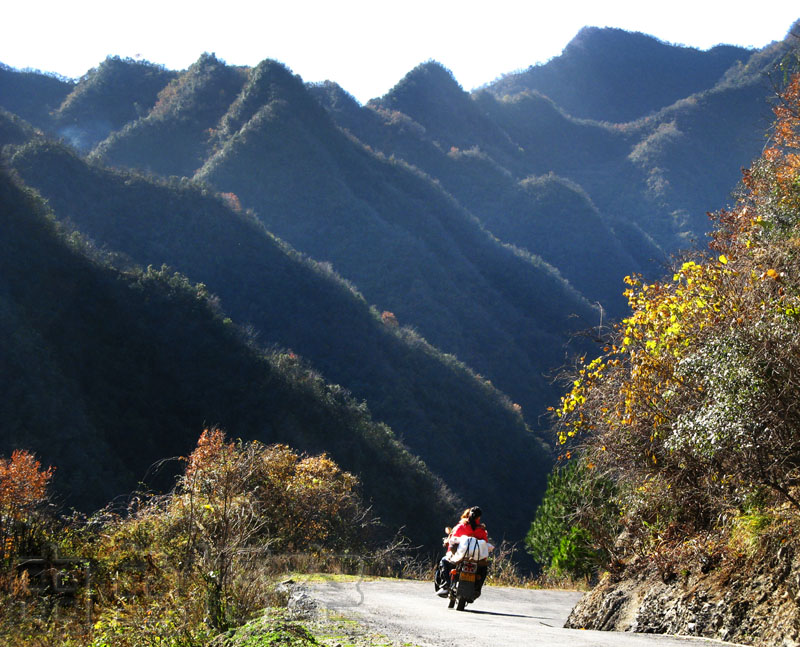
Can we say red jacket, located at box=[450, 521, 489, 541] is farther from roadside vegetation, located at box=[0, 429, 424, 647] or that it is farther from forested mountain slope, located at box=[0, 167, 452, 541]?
forested mountain slope, located at box=[0, 167, 452, 541]

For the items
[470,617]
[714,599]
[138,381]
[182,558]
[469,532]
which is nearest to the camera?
[714,599]

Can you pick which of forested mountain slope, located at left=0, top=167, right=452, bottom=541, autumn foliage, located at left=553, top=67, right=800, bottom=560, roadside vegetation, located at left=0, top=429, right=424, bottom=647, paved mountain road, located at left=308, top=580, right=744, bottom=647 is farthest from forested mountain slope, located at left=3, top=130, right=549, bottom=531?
autumn foliage, located at left=553, top=67, right=800, bottom=560

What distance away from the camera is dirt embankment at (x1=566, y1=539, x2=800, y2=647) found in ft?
20.1

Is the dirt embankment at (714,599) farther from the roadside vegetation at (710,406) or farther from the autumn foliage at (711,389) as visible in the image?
the autumn foliage at (711,389)

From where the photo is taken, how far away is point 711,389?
737 centimetres

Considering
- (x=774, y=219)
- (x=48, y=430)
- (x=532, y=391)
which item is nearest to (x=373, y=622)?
(x=774, y=219)

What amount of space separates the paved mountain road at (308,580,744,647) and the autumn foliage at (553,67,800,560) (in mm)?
1726

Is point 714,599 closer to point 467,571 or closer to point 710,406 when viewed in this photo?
point 710,406

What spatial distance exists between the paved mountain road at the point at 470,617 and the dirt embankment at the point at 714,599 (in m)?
0.37

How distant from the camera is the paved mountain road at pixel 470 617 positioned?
6008 millimetres

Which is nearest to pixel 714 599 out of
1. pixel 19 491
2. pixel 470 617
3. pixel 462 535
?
pixel 470 617

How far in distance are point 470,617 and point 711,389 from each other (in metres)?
3.38

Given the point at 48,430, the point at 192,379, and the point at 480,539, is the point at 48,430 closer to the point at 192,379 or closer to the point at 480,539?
the point at 192,379

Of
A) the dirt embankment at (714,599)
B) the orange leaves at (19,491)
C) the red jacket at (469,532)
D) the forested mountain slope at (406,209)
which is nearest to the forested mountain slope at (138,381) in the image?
the forested mountain slope at (406,209)
